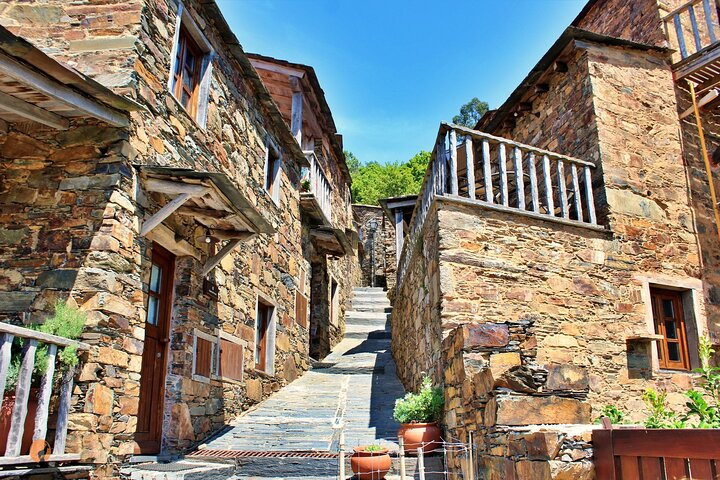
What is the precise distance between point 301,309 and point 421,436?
5765 mm

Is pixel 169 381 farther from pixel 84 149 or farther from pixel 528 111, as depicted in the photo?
pixel 528 111

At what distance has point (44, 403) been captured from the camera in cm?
433

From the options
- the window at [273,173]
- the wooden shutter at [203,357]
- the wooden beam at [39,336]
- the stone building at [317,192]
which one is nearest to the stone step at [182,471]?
the wooden shutter at [203,357]

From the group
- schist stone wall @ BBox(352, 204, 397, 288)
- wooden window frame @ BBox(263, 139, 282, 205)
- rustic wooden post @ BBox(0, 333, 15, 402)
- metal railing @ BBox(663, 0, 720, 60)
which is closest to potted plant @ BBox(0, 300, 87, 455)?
rustic wooden post @ BBox(0, 333, 15, 402)

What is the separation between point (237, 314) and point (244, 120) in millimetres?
2981

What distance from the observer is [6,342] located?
3.97m

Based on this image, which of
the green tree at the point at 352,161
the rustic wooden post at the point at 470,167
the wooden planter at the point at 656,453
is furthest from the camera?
the green tree at the point at 352,161

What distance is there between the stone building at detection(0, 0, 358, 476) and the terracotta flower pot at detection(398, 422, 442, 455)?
8.23 feet

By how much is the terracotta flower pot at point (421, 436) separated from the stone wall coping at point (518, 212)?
8.23 ft

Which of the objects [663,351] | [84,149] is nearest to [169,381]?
[84,149]

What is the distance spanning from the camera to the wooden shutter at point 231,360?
7.52 metres

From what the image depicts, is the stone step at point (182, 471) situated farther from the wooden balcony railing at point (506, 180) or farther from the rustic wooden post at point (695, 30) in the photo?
the rustic wooden post at point (695, 30)

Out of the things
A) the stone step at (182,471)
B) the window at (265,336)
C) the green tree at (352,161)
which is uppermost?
the green tree at (352,161)

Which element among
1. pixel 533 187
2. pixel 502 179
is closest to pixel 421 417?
pixel 502 179
